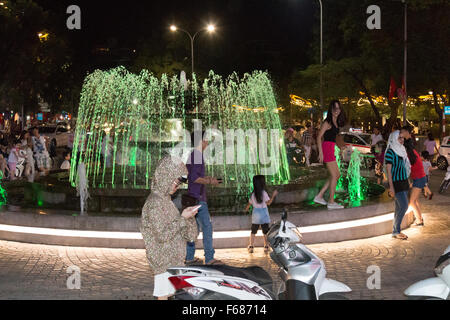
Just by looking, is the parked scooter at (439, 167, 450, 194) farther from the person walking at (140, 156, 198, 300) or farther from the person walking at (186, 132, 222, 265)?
the person walking at (140, 156, 198, 300)

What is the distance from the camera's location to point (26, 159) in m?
19.0

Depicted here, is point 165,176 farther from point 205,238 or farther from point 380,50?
point 380,50

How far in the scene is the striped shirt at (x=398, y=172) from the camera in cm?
1016

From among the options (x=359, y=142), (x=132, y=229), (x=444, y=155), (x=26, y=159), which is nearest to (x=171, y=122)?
(x=26, y=159)

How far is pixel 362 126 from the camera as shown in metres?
62.9

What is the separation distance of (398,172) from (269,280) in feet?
17.7

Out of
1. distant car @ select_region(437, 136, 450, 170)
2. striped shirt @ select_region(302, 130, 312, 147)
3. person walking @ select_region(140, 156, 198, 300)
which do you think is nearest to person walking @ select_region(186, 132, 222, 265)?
person walking @ select_region(140, 156, 198, 300)

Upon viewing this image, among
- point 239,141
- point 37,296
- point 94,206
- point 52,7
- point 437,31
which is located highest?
point 52,7

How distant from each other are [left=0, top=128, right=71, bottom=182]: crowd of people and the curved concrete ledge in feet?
26.0

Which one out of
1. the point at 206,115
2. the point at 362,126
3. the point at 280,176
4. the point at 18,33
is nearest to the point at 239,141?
the point at 206,115

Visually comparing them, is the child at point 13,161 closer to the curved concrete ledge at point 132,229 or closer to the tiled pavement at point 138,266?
the curved concrete ledge at point 132,229

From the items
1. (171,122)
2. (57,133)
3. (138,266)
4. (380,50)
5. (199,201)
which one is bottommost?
(138,266)

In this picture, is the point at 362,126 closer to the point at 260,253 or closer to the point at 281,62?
the point at 281,62
